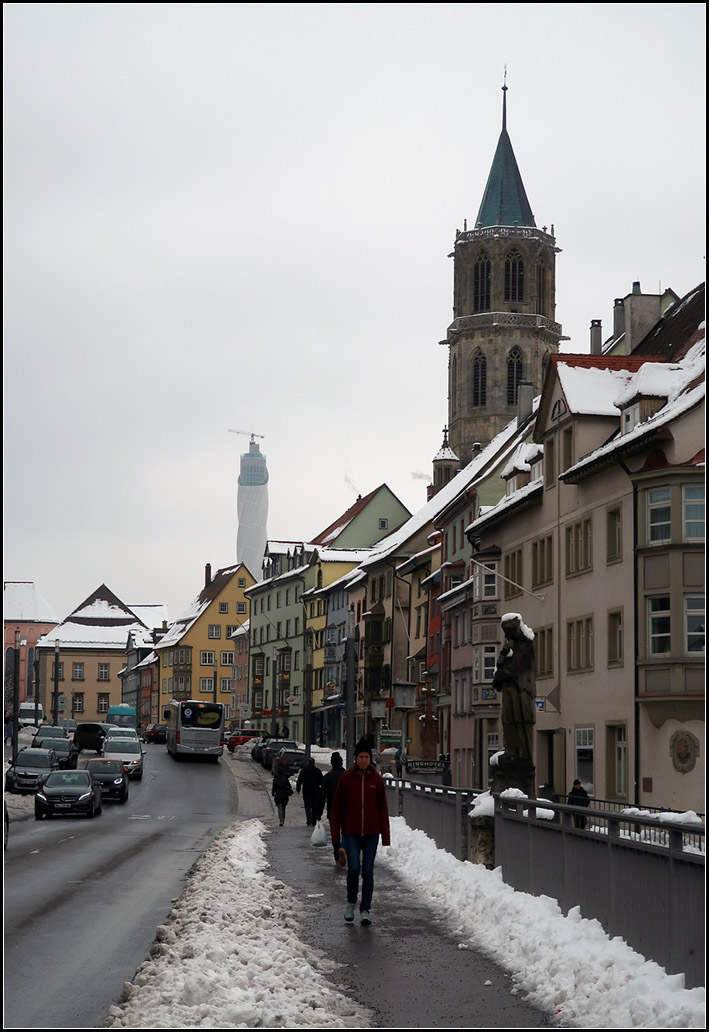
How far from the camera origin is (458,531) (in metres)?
65.3

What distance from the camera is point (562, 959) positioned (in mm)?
11688

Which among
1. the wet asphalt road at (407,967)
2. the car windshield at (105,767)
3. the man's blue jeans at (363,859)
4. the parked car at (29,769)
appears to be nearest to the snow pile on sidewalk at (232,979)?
the wet asphalt road at (407,967)

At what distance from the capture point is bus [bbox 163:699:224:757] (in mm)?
81875

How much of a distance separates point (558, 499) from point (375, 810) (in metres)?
29.6

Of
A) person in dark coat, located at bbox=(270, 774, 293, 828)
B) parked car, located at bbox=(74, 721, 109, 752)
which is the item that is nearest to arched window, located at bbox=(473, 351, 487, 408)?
parked car, located at bbox=(74, 721, 109, 752)

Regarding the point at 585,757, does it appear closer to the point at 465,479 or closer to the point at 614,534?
the point at 614,534

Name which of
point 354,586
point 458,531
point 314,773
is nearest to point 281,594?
point 354,586

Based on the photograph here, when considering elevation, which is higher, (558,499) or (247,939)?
(558,499)

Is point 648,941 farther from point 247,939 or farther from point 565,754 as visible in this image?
point 565,754

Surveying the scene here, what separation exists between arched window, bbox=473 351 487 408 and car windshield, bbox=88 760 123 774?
84271mm

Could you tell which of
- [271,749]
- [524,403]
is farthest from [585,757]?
[271,749]

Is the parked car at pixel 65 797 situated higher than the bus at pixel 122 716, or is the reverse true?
the parked car at pixel 65 797

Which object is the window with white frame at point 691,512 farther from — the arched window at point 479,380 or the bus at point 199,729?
the arched window at point 479,380

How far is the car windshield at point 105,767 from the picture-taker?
53.1 m
